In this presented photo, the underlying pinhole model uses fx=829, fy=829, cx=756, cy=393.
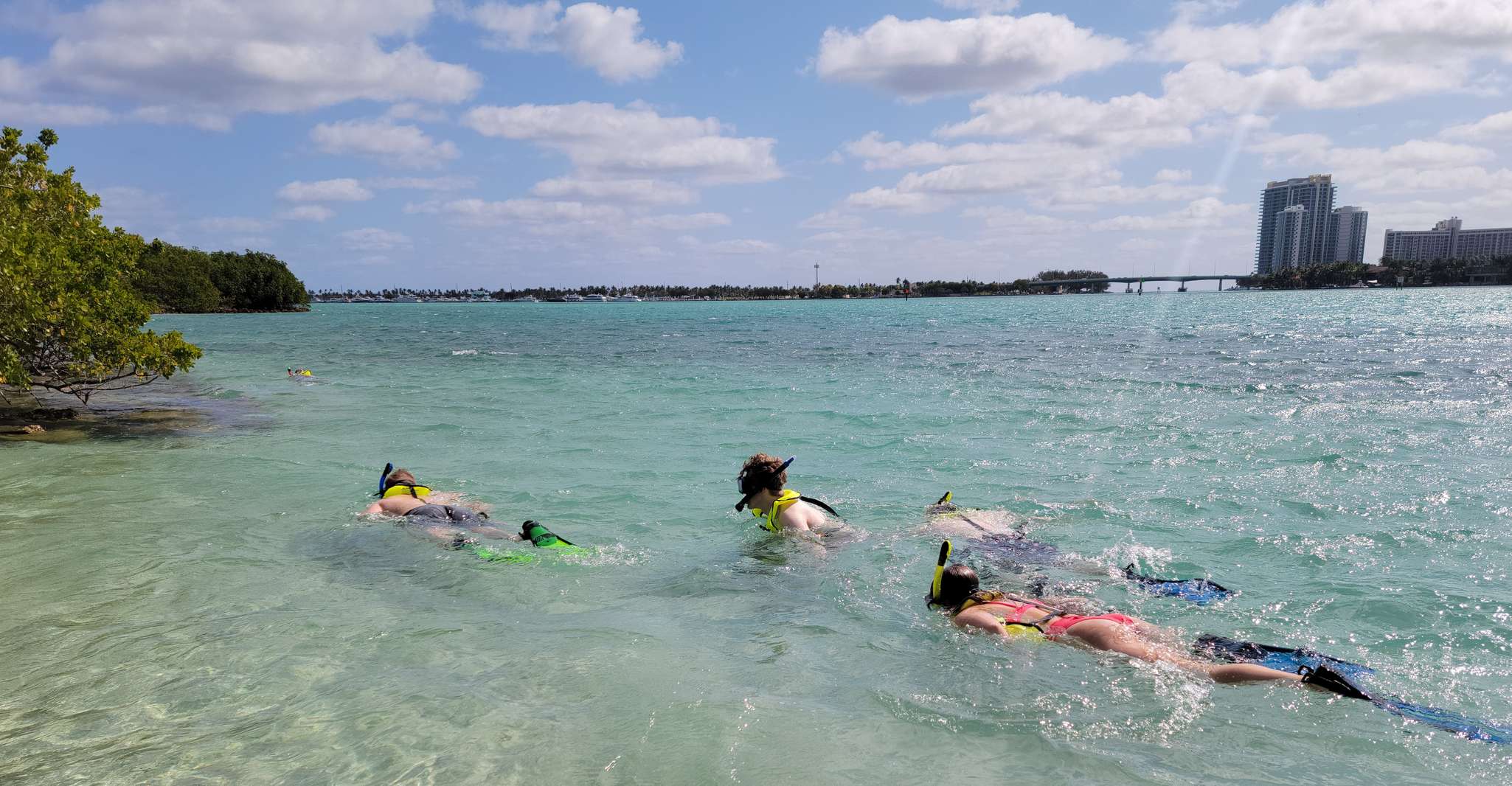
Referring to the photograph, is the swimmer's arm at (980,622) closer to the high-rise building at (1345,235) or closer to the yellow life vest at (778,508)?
the yellow life vest at (778,508)

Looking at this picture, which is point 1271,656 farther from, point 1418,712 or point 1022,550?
point 1022,550

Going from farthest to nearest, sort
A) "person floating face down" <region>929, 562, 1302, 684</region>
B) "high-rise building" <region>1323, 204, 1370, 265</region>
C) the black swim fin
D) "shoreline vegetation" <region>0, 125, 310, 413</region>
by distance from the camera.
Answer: "high-rise building" <region>1323, 204, 1370, 265</region> → "shoreline vegetation" <region>0, 125, 310, 413</region> → "person floating face down" <region>929, 562, 1302, 684</region> → the black swim fin

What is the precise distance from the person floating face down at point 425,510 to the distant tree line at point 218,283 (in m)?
90.7

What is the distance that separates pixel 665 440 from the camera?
48.8 feet

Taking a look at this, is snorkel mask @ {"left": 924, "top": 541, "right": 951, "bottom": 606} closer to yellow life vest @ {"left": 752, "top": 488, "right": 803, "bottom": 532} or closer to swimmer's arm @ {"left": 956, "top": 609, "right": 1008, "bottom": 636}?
swimmer's arm @ {"left": 956, "top": 609, "right": 1008, "bottom": 636}

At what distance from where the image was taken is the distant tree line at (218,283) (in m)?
88.7

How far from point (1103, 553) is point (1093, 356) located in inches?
1026

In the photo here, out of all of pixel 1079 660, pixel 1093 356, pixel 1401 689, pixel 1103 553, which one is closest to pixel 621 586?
pixel 1079 660

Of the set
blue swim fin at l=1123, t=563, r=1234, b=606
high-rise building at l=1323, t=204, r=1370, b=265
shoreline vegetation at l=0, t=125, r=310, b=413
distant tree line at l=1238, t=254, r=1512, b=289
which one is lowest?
blue swim fin at l=1123, t=563, r=1234, b=606

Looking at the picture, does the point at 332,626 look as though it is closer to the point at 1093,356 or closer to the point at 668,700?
the point at 668,700

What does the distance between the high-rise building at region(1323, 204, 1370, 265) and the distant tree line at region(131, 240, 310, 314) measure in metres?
214

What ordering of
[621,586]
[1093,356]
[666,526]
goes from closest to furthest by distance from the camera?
[621,586] < [666,526] < [1093,356]

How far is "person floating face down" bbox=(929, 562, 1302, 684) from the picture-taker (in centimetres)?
507

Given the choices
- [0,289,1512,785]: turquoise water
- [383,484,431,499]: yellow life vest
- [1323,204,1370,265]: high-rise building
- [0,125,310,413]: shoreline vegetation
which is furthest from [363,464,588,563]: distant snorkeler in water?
[1323,204,1370,265]: high-rise building
